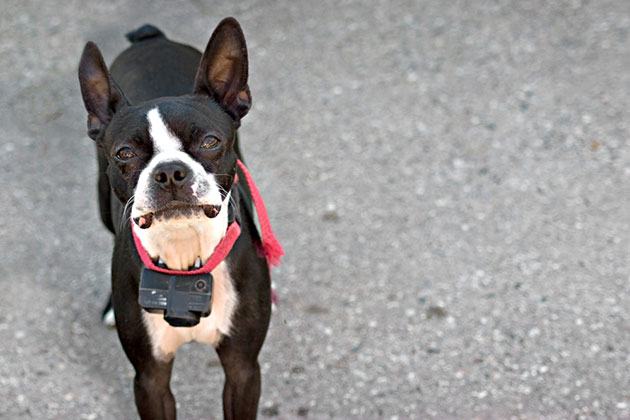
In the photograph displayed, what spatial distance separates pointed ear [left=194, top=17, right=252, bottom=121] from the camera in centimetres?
352

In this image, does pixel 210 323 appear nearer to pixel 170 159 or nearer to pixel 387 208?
pixel 170 159

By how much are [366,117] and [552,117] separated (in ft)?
3.18

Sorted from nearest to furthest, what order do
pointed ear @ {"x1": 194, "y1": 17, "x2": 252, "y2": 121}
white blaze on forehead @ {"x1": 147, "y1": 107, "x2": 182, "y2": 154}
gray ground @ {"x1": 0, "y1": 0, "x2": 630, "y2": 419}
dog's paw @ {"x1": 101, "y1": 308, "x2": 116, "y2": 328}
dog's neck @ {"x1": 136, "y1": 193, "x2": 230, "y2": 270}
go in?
white blaze on forehead @ {"x1": 147, "y1": 107, "x2": 182, "y2": 154} < dog's neck @ {"x1": 136, "y1": 193, "x2": 230, "y2": 270} < pointed ear @ {"x1": 194, "y1": 17, "x2": 252, "y2": 121} < gray ground @ {"x1": 0, "y1": 0, "x2": 630, "y2": 419} < dog's paw @ {"x1": 101, "y1": 308, "x2": 116, "y2": 328}

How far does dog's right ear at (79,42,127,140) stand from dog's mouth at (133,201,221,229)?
0.48m

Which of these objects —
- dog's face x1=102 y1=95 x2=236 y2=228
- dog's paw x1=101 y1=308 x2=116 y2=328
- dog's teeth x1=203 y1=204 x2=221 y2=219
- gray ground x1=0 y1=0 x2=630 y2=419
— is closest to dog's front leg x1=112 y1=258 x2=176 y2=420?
dog's face x1=102 y1=95 x2=236 y2=228

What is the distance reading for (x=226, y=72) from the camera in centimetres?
355

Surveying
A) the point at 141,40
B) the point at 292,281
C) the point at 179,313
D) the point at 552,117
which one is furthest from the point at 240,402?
the point at 552,117

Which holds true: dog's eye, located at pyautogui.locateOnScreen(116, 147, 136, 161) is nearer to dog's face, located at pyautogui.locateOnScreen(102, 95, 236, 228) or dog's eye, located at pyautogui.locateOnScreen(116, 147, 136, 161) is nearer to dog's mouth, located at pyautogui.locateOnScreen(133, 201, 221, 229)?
dog's face, located at pyautogui.locateOnScreen(102, 95, 236, 228)

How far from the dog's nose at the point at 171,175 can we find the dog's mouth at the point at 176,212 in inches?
2.7

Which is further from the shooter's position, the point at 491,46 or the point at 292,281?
the point at 491,46

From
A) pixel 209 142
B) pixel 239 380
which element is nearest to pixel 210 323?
pixel 239 380

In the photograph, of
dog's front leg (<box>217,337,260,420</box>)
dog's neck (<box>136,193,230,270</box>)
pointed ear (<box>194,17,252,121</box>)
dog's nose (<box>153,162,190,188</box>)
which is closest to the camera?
dog's nose (<box>153,162,190,188</box>)

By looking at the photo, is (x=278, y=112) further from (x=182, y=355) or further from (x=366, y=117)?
(x=182, y=355)

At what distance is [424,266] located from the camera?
4.93 meters
